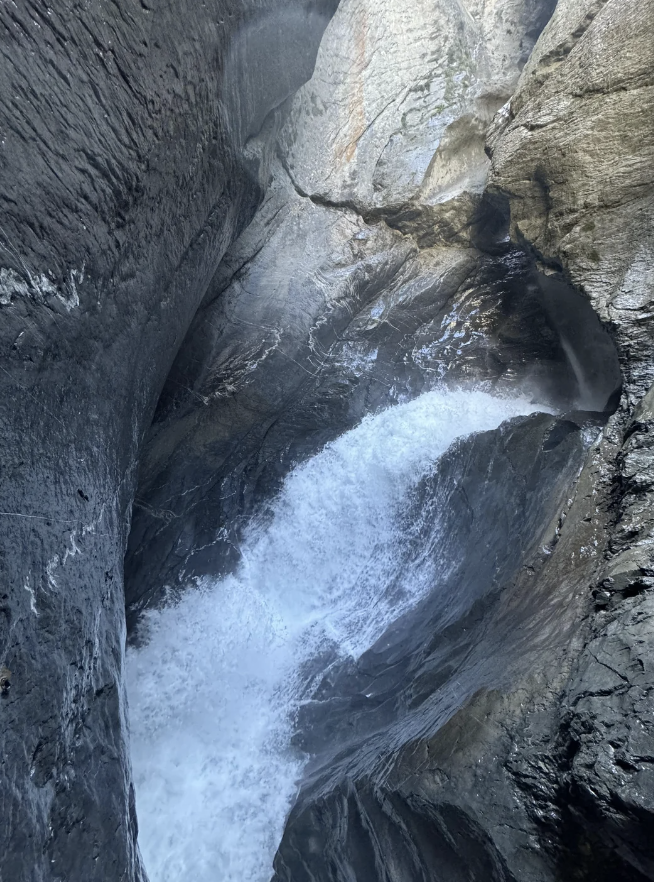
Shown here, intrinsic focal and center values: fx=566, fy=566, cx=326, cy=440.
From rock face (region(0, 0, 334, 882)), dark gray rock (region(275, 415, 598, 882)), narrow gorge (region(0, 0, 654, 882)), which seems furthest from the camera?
dark gray rock (region(275, 415, 598, 882))

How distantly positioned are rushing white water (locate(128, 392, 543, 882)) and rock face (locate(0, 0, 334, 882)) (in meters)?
1.12

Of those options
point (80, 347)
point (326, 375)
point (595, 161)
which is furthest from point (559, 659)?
point (595, 161)

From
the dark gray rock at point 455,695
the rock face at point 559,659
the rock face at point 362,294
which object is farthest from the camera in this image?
the rock face at point 362,294

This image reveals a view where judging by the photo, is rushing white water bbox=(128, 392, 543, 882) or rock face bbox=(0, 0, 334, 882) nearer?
rock face bbox=(0, 0, 334, 882)

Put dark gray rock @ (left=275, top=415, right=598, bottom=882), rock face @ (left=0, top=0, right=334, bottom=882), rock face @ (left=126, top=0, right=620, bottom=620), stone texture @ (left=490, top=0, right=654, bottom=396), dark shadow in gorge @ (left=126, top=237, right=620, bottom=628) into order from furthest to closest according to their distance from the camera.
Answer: rock face @ (left=126, top=0, right=620, bottom=620)
dark shadow in gorge @ (left=126, top=237, right=620, bottom=628)
stone texture @ (left=490, top=0, right=654, bottom=396)
dark gray rock @ (left=275, top=415, right=598, bottom=882)
rock face @ (left=0, top=0, right=334, bottom=882)

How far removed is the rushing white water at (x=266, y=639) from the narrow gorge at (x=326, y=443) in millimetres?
29

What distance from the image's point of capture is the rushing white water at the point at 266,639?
4.63 meters

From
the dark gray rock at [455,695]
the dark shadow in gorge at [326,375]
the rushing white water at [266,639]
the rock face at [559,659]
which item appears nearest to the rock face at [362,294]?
the dark shadow in gorge at [326,375]

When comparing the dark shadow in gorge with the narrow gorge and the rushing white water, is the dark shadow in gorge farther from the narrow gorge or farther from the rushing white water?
the rushing white water

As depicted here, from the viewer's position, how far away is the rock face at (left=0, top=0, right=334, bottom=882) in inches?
114

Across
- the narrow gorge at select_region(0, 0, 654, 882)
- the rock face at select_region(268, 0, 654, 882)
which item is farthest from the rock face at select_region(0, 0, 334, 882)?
the rock face at select_region(268, 0, 654, 882)

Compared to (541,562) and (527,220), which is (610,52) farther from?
(541,562)

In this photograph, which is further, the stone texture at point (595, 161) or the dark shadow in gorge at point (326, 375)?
the dark shadow in gorge at point (326, 375)

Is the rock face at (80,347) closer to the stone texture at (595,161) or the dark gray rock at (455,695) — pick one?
the dark gray rock at (455,695)
